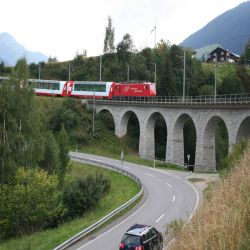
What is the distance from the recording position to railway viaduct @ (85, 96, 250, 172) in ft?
161

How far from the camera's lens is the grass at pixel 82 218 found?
23.3 metres

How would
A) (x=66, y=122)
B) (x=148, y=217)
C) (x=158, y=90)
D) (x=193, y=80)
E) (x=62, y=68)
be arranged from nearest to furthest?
1. (x=148, y=217)
2. (x=66, y=122)
3. (x=158, y=90)
4. (x=193, y=80)
5. (x=62, y=68)

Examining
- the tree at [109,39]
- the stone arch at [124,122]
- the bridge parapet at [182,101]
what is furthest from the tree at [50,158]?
the tree at [109,39]

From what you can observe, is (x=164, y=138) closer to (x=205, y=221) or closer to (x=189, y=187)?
(x=189, y=187)

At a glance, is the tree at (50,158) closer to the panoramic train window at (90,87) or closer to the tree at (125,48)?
the panoramic train window at (90,87)

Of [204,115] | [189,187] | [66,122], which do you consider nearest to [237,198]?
[189,187]

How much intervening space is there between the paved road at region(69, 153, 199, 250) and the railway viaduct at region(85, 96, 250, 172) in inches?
323

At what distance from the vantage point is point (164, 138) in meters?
77.5

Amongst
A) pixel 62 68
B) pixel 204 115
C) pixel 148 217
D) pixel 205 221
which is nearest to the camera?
pixel 205 221

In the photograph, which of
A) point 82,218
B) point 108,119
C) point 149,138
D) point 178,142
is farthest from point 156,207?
point 108,119

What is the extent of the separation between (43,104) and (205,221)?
243ft

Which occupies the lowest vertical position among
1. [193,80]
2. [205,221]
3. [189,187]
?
[189,187]

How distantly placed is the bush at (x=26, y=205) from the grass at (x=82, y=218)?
145 cm

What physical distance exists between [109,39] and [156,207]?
93.6 m
